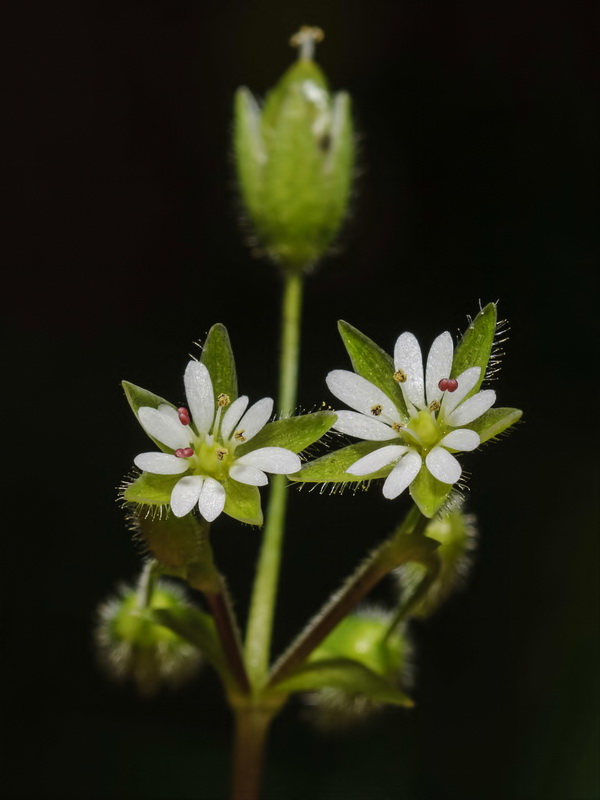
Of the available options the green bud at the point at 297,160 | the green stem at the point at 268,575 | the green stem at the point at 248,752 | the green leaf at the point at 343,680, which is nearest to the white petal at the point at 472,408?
the green stem at the point at 268,575

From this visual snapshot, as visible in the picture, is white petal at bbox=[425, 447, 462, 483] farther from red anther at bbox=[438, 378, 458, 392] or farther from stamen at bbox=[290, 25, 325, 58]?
stamen at bbox=[290, 25, 325, 58]

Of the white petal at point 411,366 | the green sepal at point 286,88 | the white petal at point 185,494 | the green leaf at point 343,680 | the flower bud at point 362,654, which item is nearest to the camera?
the white petal at point 185,494

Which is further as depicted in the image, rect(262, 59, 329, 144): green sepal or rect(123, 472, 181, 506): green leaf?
rect(262, 59, 329, 144): green sepal

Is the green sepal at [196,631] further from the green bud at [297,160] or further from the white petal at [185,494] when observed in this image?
the green bud at [297,160]

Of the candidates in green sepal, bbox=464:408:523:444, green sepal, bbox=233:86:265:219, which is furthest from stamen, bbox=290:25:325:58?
green sepal, bbox=464:408:523:444

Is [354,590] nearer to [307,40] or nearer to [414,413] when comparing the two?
[414,413]

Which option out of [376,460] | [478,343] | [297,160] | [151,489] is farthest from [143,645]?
[297,160]

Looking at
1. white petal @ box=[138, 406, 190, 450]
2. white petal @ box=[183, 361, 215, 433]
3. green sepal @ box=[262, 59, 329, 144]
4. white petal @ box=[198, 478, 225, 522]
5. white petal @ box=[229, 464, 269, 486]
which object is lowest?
white petal @ box=[198, 478, 225, 522]
